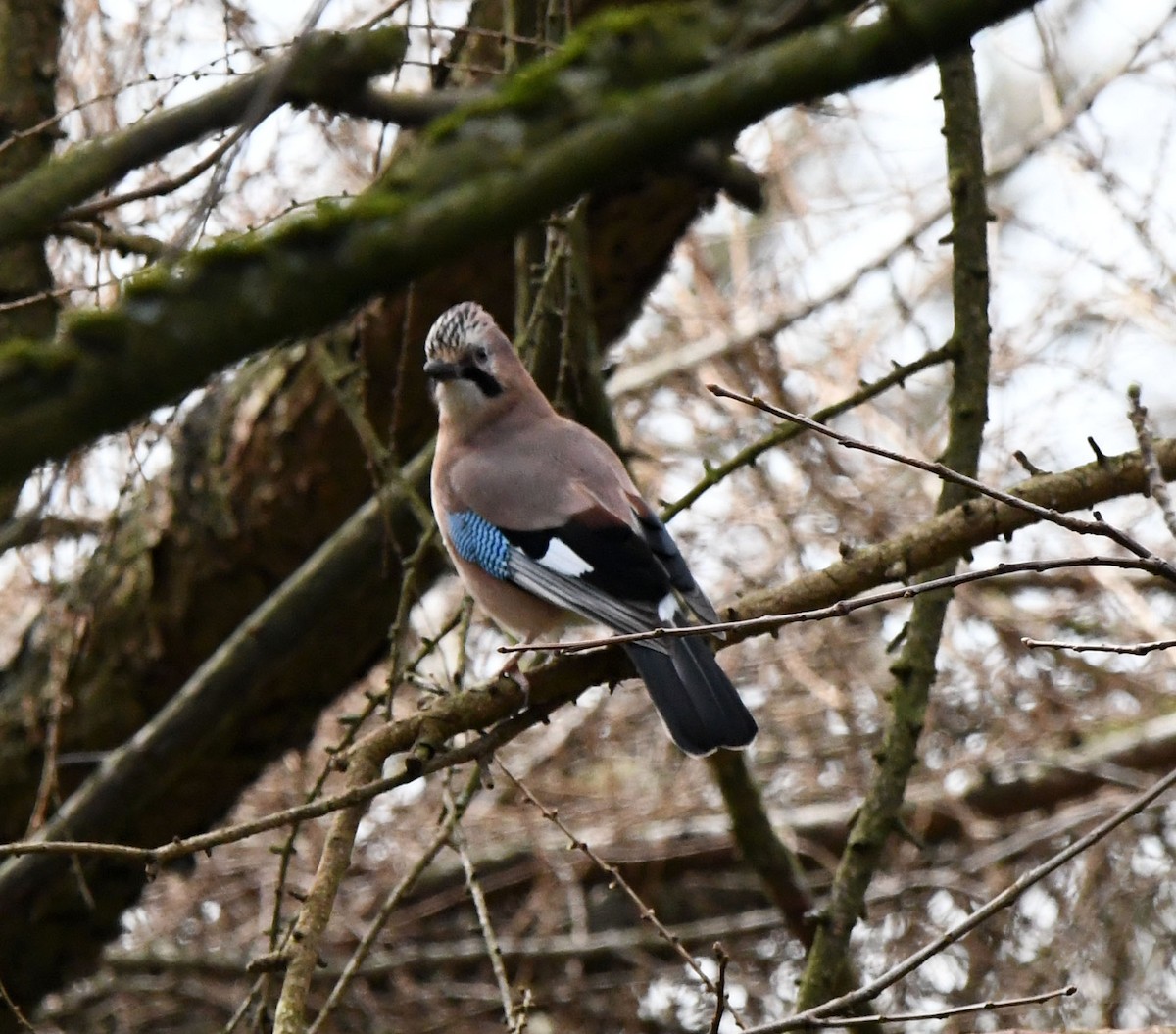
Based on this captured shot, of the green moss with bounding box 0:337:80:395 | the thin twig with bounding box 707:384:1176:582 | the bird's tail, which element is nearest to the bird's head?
the bird's tail

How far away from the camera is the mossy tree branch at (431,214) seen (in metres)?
1.36

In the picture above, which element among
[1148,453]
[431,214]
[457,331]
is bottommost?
[1148,453]

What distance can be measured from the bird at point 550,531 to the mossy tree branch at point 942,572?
1.27ft

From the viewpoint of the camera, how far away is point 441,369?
486cm

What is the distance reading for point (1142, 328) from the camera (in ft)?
22.4

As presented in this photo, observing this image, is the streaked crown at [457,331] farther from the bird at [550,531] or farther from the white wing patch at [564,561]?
the white wing patch at [564,561]

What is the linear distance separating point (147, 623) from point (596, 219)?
208 cm

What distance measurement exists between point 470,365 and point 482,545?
665 millimetres

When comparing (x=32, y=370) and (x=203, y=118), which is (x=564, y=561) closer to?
(x=203, y=118)

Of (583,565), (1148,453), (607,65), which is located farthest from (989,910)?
(583,565)

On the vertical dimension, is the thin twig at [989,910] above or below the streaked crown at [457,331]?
below

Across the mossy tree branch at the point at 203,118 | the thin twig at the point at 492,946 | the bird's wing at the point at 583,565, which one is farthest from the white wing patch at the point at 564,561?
the mossy tree branch at the point at 203,118

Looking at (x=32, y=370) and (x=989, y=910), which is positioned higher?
(x=32, y=370)

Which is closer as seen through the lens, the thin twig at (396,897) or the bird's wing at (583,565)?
the thin twig at (396,897)
